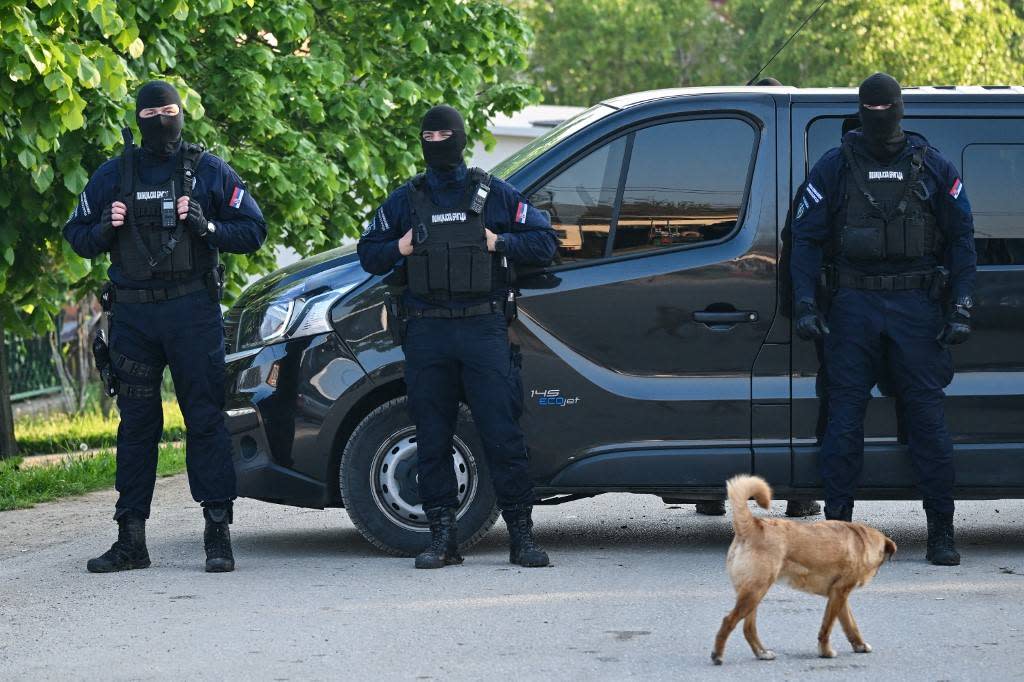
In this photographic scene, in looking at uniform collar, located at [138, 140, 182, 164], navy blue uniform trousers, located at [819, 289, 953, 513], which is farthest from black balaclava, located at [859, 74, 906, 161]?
uniform collar, located at [138, 140, 182, 164]

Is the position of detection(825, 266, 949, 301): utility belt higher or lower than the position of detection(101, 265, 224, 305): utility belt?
lower

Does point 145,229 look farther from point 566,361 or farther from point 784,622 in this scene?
point 784,622

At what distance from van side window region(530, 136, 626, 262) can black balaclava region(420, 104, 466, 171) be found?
0.40m

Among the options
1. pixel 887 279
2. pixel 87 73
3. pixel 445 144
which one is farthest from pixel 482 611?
pixel 87 73

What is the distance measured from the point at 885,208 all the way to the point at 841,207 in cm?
18

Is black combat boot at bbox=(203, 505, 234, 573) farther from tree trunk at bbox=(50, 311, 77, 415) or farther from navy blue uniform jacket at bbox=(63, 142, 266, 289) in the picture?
tree trunk at bbox=(50, 311, 77, 415)

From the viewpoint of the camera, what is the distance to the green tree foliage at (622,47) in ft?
148

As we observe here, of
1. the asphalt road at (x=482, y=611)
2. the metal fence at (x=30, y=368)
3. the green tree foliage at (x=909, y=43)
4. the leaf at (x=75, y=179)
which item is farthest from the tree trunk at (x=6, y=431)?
the green tree foliage at (x=909, y=43)

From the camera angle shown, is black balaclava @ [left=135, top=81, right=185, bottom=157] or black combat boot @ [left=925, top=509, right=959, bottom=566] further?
black combat boot @ [left=925, top=509, right=959, bottom=566]

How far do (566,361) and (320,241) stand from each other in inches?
315

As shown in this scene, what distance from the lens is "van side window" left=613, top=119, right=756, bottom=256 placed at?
697 cm

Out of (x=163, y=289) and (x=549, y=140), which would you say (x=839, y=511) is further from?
(x=163, y=289)

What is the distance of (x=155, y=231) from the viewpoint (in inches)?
Result: 270

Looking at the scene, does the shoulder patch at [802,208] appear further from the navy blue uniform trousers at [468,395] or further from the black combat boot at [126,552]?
the black combat boot at [126,552]
